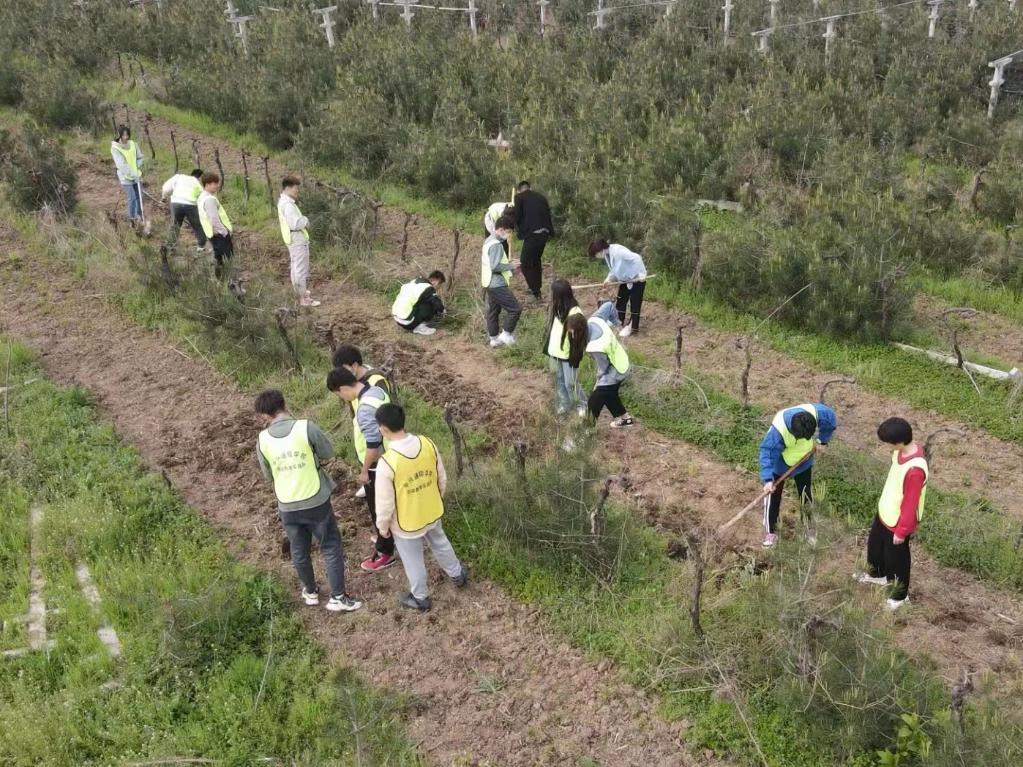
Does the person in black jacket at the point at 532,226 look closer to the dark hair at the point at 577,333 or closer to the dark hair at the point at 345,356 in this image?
the dark hair at the point at 577,333

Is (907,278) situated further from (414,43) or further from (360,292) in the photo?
(414,43)

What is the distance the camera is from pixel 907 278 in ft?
31.2

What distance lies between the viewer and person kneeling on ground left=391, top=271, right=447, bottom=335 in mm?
9266

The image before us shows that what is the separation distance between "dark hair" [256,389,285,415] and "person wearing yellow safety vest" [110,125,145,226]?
7258mm

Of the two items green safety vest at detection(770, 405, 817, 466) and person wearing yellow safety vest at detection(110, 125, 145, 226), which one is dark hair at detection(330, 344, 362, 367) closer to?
green safety vest at detection(770, 405, 817, 466)

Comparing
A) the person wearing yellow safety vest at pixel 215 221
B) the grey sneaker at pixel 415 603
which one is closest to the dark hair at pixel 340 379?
the grey sneaker at pixel 415 603

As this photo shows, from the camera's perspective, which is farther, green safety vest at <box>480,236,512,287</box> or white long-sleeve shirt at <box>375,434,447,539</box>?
green safety vest at <box>480,236,512,287</box>

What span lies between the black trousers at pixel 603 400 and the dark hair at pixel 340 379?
2.23m

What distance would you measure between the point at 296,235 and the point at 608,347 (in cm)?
427

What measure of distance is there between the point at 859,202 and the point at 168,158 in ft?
Result: 34.7

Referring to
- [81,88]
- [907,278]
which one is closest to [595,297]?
[907,278]

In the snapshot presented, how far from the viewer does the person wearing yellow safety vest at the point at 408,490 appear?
521 centimetres

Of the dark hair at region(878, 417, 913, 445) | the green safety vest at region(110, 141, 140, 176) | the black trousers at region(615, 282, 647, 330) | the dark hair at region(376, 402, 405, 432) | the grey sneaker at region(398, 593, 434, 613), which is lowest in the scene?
the grey sneaker at region(398, 593, 434, 613)

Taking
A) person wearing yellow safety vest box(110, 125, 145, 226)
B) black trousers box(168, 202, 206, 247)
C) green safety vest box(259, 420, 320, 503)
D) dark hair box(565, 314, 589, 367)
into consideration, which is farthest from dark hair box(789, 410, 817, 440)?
person wearing yellow safety vest box(110, 125, 145, 226)
